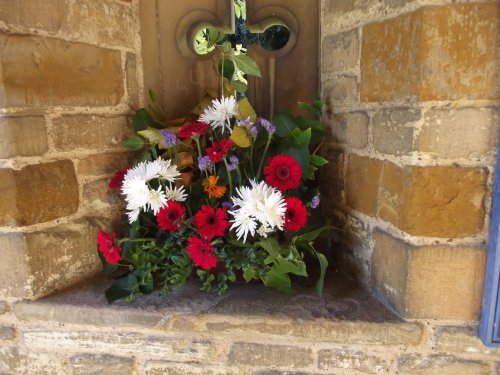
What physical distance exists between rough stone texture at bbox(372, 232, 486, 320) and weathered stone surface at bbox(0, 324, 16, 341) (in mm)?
1110

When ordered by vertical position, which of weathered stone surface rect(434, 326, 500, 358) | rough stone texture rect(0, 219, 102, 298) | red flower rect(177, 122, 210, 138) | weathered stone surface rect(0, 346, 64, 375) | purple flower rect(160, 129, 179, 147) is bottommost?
weathered stone surface rect(0, 346, 64, 375)

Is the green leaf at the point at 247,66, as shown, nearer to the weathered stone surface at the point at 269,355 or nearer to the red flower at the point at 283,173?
the red flower at the point at 283,173

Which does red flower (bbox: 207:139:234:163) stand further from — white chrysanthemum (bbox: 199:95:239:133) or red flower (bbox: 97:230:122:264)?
red flower (bbox: 97:230:122:264)

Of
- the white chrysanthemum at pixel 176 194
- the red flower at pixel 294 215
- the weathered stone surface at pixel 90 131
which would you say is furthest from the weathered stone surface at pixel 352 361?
the weathered stone surface at pixel 90 131

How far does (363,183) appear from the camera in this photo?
3.61 feet

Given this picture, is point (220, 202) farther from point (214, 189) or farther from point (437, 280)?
point (437, 280)

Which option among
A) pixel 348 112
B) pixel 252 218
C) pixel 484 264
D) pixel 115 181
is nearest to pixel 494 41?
pixel 348 112

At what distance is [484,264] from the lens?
3.05 ft

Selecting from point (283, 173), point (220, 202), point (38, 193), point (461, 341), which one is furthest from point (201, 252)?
point (461, 341)

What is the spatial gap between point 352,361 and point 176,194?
2.19ft

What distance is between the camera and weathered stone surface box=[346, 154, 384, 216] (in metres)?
1.04

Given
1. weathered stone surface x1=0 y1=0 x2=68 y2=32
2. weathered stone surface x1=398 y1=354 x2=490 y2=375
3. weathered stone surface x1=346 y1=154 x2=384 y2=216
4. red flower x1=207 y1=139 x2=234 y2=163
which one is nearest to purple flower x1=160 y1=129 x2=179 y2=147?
red flower x1=207 y1=139 x2=234 y2=163

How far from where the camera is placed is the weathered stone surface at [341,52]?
1089mm

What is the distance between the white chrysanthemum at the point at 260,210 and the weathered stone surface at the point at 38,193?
0.52 metres
